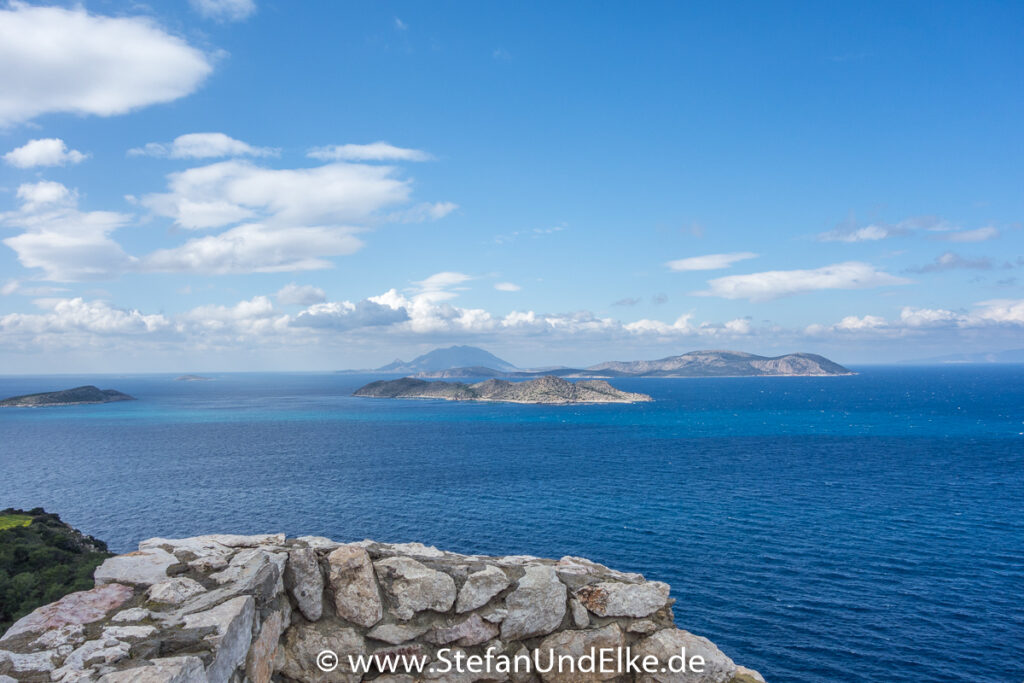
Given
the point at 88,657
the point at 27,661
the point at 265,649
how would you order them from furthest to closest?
1. the point at 265,649
2. the point at 88,657
3. the point at 27,661

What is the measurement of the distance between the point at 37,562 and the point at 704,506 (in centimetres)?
5815

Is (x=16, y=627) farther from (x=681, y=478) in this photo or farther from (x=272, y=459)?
(x=272, y=459)

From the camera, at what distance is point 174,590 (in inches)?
335

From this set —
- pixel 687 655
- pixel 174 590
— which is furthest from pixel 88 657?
pixel 687 655

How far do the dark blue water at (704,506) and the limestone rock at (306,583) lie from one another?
2915 centimetres

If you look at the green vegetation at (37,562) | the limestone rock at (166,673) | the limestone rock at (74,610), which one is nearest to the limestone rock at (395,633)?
the limestone rock at (166,673)

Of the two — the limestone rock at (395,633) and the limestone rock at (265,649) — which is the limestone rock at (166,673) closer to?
the limestone rock at (265,649)

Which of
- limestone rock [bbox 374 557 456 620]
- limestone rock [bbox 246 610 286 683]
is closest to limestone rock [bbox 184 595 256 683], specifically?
limestone rock [bbox 246 610 286 683]

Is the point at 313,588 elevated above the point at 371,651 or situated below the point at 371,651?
above

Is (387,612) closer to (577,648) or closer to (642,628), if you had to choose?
(577,648)

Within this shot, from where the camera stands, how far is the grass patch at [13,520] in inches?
1565

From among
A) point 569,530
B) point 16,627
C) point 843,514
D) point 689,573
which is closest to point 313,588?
point 16,627

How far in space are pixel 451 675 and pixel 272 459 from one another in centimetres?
9755

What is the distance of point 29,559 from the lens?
31109 millimetres
